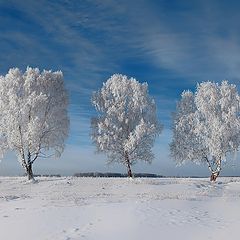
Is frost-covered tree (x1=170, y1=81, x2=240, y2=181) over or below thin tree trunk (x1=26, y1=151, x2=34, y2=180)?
over

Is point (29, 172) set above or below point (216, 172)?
above

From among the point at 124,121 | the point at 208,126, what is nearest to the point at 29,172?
the point at 124,121

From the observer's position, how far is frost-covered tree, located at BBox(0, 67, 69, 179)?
46.8m

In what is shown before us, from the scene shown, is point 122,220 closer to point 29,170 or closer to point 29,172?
point 29,172

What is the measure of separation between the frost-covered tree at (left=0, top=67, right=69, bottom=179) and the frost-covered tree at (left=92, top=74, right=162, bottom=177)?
4.29 meters

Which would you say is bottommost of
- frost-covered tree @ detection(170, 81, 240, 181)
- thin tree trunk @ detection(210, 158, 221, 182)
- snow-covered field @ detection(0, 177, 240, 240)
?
snow-covered field @ detection(0, 177, 240, 240)

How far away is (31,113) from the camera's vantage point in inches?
1874

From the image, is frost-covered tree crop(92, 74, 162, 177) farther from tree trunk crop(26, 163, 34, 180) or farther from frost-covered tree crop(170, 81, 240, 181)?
tree trunk crop(26, 163, 34, 180)

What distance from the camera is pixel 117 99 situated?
5025cm

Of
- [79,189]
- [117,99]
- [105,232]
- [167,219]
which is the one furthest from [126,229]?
[117,99]

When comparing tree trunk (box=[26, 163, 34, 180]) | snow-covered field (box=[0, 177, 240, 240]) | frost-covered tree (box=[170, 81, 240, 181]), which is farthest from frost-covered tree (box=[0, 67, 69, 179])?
snow-covered field (box=[0, 177, 240, 240])

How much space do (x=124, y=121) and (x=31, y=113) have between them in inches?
409

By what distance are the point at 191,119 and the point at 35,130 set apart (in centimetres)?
1851

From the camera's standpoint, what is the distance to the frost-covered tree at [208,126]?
4981 cm
